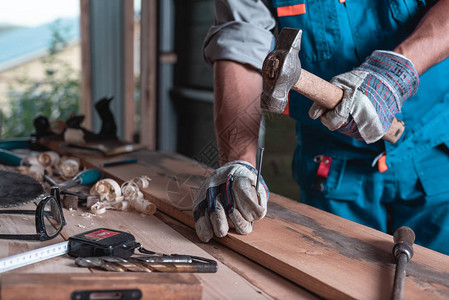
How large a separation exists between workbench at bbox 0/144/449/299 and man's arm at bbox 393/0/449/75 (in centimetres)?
47

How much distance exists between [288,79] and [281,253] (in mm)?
382

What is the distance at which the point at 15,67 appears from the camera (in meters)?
4.80

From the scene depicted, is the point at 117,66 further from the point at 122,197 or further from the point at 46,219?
the point at 46,219

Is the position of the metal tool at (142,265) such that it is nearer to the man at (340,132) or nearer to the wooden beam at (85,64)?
the man at (340,132)

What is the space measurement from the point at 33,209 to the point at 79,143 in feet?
2.75

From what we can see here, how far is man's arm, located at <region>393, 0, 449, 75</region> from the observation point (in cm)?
118

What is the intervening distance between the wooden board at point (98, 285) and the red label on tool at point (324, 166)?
90cm

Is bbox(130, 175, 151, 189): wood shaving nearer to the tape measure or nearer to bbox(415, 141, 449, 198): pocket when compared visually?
the tape measure

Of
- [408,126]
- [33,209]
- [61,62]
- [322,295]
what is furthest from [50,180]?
[61,62]

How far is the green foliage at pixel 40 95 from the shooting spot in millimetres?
4754

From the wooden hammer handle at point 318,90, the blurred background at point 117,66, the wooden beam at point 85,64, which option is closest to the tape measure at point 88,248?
the wooden hammer handle at point 318,90

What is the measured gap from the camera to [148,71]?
4.42 meters

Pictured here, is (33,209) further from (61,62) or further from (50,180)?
(61,62)

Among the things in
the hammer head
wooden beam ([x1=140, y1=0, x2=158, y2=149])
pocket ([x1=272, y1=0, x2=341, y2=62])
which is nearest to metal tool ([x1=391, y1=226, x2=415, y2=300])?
the hammer head
